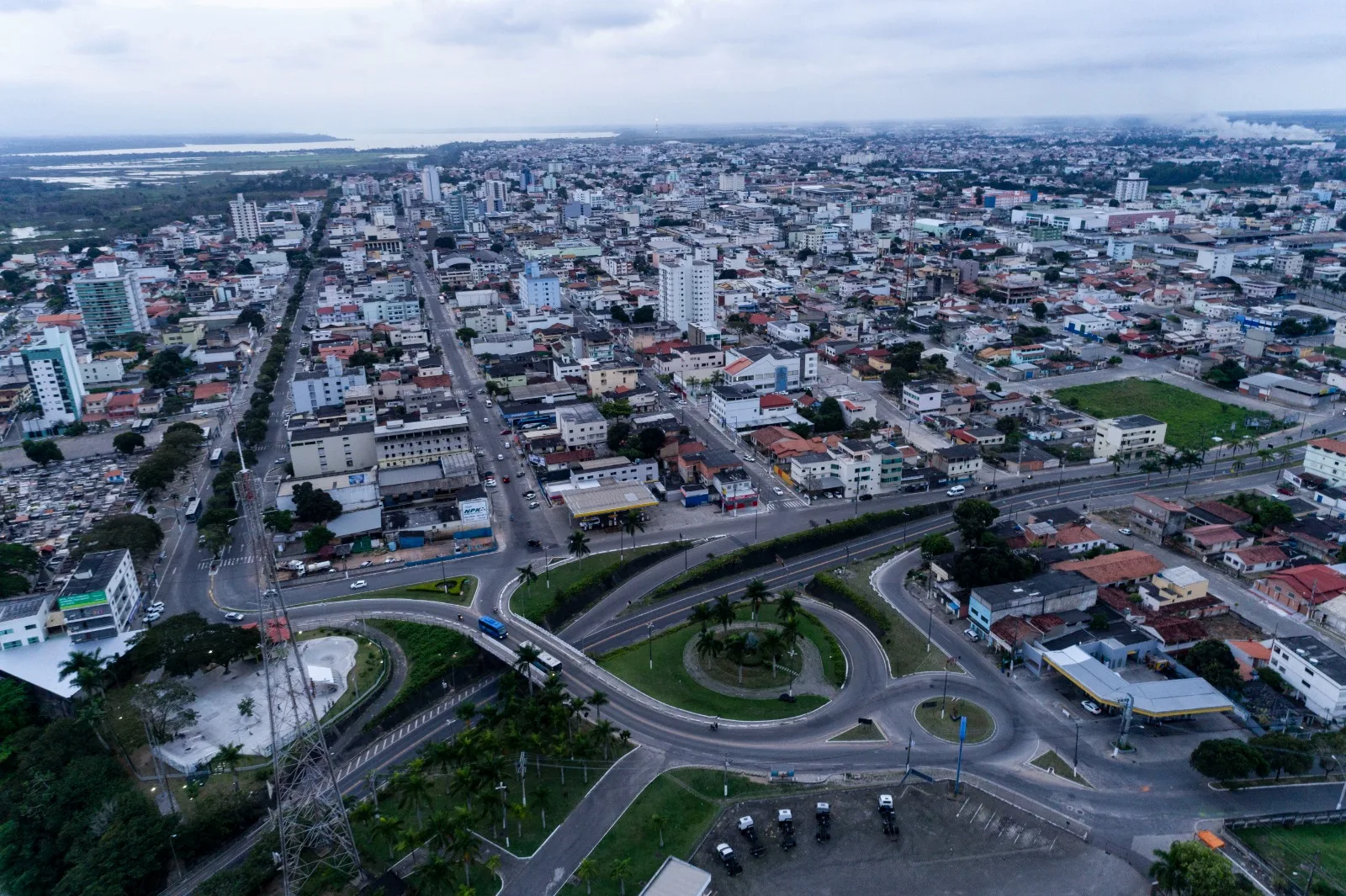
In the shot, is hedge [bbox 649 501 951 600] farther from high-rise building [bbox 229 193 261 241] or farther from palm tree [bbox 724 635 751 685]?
high-rise building [bbox 229 193 261 241]

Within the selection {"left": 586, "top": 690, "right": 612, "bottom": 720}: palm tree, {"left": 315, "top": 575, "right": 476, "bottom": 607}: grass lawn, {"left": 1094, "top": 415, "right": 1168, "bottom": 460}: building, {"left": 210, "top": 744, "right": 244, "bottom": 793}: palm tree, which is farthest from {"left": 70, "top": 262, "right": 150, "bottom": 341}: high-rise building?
{"left": 1094, "top": 415, "right": 1168, "bottom": 460}: building

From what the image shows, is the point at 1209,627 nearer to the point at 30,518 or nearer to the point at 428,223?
the point at 30,518

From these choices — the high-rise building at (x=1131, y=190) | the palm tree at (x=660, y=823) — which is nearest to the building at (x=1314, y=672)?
the palm tree at (x=660, y=823)

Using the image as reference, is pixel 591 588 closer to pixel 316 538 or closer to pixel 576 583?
pixel 576 583

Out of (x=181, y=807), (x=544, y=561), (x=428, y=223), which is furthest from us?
(x=428, y=223)

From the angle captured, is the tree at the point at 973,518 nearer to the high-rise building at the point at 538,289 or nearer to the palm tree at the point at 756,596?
the palm tree at the point at 756,596

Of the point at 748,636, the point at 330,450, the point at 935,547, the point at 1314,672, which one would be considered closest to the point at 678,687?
the point at 748,636

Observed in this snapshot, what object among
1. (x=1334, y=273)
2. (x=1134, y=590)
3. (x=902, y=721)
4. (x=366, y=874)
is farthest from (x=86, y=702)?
(x=1334, y=273)
